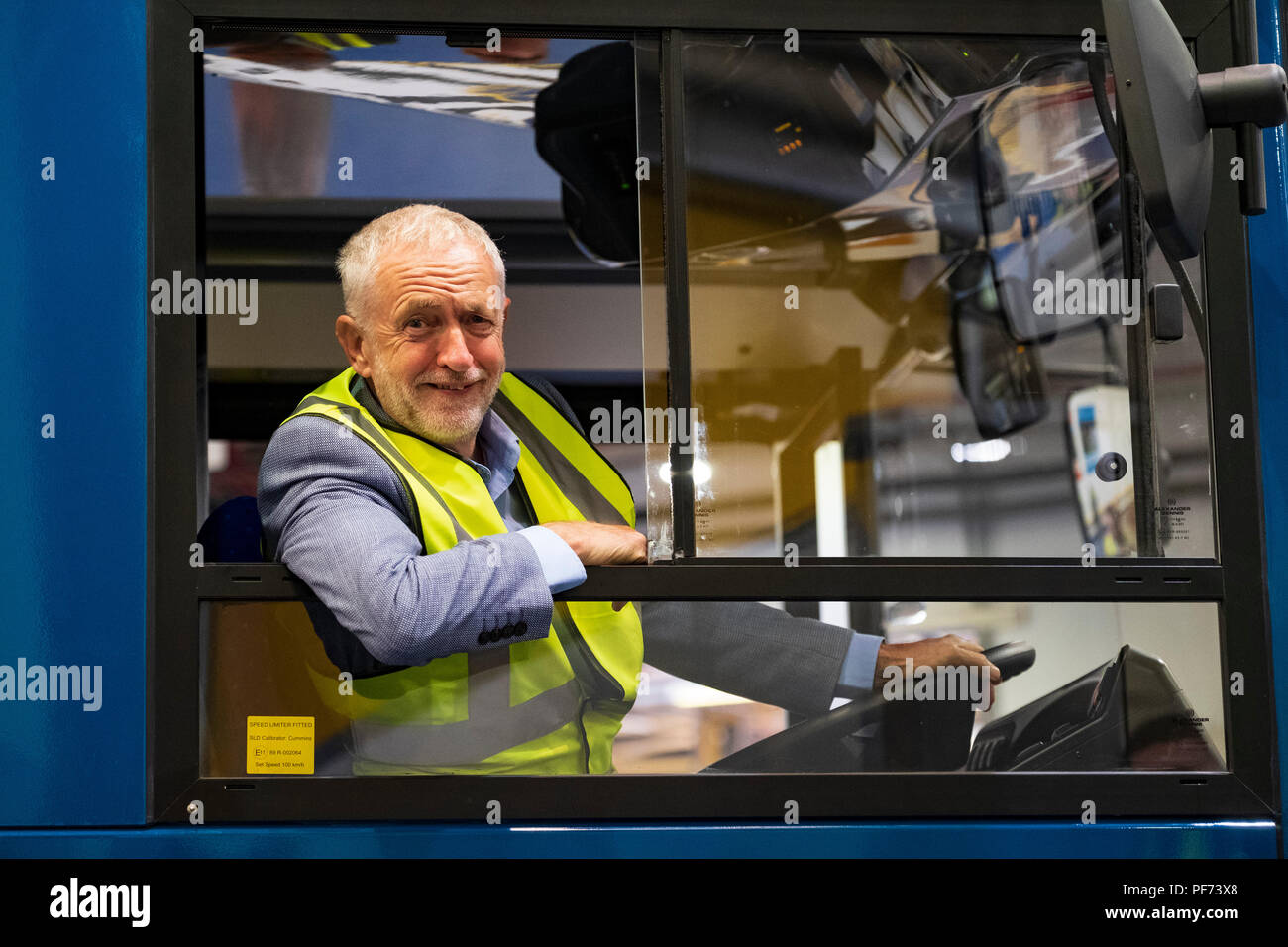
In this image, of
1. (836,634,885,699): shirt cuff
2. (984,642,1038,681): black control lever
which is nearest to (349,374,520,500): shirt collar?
(836,634,885,699): shirt cuff

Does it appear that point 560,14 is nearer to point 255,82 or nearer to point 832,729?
point 255,82

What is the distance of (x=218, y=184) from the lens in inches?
67.8

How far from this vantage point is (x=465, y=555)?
1.52 m

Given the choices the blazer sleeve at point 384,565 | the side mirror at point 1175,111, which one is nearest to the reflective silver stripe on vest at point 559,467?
the blazer sleeve at point 384,565

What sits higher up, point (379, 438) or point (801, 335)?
point (801, 335)

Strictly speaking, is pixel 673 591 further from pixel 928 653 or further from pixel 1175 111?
pixel 1175 111

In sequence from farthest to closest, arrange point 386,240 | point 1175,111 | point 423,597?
1. point 386,240
2. point 423,597
3. point 1175,111

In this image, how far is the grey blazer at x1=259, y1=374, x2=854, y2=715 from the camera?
1482 mm

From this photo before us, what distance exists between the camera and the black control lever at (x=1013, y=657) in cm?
171

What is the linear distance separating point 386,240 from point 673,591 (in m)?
0.73

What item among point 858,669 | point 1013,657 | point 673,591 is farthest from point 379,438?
point 1013,657
